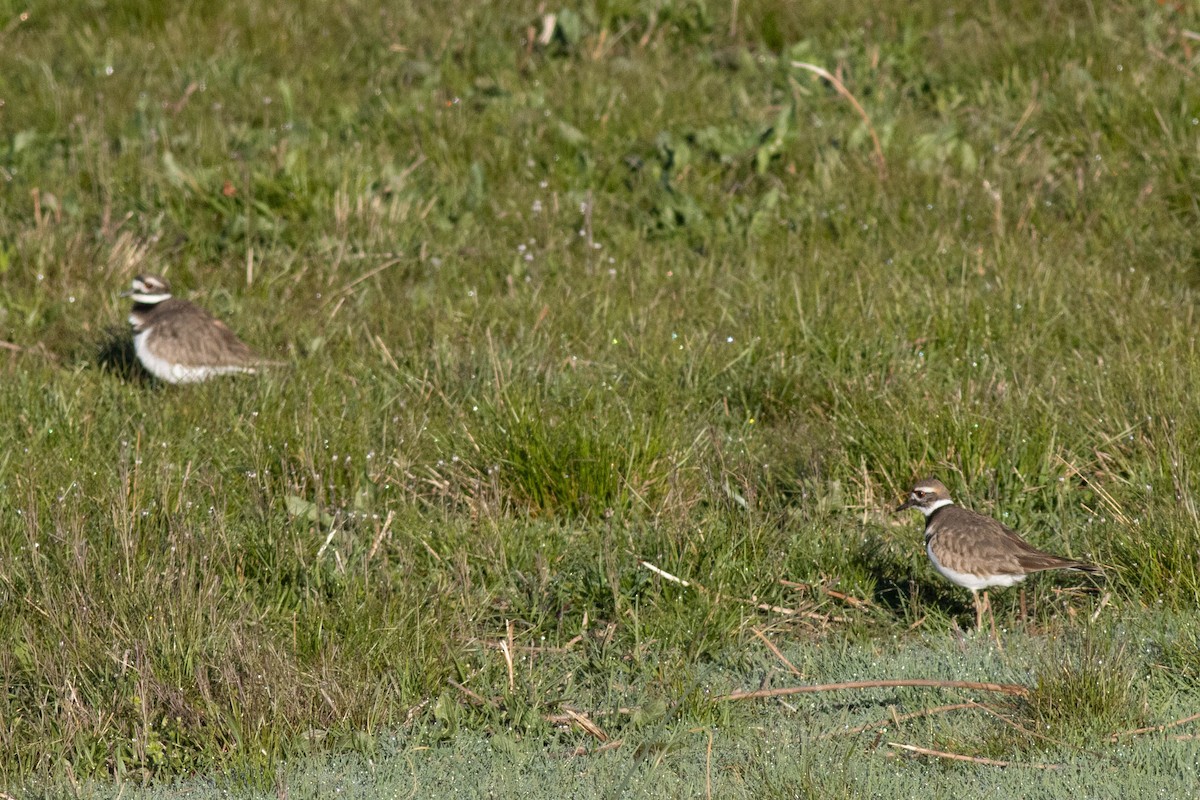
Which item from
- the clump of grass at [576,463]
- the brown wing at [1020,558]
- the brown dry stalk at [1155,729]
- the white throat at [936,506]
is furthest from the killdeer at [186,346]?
the brown dry stalk at [1155,729]

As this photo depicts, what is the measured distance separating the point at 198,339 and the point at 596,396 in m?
2.29

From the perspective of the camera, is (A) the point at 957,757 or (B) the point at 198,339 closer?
(A) the point at 957,757

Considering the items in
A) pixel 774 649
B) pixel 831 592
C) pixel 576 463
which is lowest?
pixel 831 592

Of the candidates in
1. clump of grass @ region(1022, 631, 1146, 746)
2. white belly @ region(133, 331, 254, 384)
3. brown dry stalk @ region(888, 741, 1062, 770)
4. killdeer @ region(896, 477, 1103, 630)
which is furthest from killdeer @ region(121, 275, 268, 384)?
clump of grass @ region(1022, 631, 1146, 746)

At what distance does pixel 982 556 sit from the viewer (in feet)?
20.7

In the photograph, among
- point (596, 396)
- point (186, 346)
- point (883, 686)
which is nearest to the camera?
point (883, 686)

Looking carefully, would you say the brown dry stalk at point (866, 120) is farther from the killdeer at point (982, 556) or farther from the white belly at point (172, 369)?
the white belly at point (172, 369)

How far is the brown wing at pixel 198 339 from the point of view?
8320 millimetres

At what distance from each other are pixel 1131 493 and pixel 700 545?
1986 mm

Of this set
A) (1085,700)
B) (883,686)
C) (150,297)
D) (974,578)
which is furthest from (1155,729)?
(150,297)

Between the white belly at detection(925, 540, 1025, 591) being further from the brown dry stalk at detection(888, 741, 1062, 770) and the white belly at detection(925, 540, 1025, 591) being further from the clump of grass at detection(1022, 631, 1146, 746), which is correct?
the brown dry stalk at detection(888, 741, 1062, 770)

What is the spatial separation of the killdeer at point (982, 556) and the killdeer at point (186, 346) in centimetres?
398

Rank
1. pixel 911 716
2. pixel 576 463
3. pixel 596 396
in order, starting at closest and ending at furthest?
pixel 911 716, pixel 576 463, pixel 596 396

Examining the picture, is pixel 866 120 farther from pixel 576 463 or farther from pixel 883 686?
pixel 883 686
